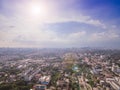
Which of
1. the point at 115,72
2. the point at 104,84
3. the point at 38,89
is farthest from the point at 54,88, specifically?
the point at 115,72

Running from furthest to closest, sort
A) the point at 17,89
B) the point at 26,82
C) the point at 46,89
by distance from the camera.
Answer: the point at 26,82, the point at 46,89, the point at 17,89

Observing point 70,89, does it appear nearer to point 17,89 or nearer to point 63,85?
point 63,85

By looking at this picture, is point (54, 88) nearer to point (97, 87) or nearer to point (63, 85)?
point (63, 85)

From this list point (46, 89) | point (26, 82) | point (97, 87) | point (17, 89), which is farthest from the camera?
point (26, 82)

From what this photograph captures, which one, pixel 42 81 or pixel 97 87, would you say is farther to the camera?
pixel 42 81

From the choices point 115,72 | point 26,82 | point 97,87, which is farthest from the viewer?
point 115,72

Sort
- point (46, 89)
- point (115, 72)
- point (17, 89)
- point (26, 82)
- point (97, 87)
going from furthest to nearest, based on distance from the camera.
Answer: point (115, 72) → point (26, 82) → point (97, 87) → point (46, 89) → point (17, 89)

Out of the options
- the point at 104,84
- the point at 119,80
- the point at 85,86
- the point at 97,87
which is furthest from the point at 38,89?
the point at 119,80

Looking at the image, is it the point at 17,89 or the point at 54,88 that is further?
the point at 54,88
